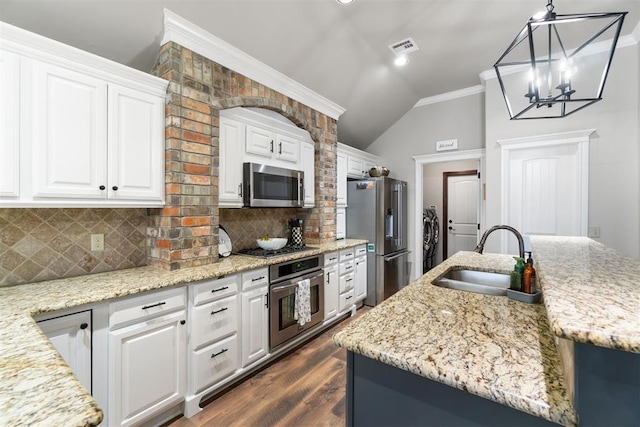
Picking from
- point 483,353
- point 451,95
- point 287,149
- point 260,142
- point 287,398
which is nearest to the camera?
point 483,353

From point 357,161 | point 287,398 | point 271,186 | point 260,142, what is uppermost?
point 357,161

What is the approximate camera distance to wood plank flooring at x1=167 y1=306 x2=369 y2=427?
188 cm

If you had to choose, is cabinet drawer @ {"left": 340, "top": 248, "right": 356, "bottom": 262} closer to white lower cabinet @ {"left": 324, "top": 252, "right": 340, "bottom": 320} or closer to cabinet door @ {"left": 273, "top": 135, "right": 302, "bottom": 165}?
white lower cabinet @ {"left": 324, "top": 252, "right": 340, "bottom": 320}

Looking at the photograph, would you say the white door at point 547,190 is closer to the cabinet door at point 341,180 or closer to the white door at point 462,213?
the cabinet door at point 341,180

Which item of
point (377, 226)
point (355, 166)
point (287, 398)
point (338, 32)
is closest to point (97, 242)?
point (287, 398)

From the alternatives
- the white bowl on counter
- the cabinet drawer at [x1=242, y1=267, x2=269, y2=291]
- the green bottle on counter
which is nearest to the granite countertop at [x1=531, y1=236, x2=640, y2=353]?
the green bottle on counter

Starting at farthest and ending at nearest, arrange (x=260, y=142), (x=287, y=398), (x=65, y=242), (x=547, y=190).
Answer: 1. (x=547, y=190)
2. (x=260, y=142)
3. (x=287, y=398)
4. (x=65, y=242)

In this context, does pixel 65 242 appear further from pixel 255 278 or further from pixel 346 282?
pixel 346 282

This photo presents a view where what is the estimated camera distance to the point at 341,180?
397cm

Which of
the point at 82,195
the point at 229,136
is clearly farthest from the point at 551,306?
the point at 229,136

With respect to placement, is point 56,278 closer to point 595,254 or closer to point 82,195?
point 82,195

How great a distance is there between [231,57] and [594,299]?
104 inches

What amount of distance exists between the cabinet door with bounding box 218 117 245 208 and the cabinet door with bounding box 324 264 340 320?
123 centimetres

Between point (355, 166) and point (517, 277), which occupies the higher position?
point (355, 166)
